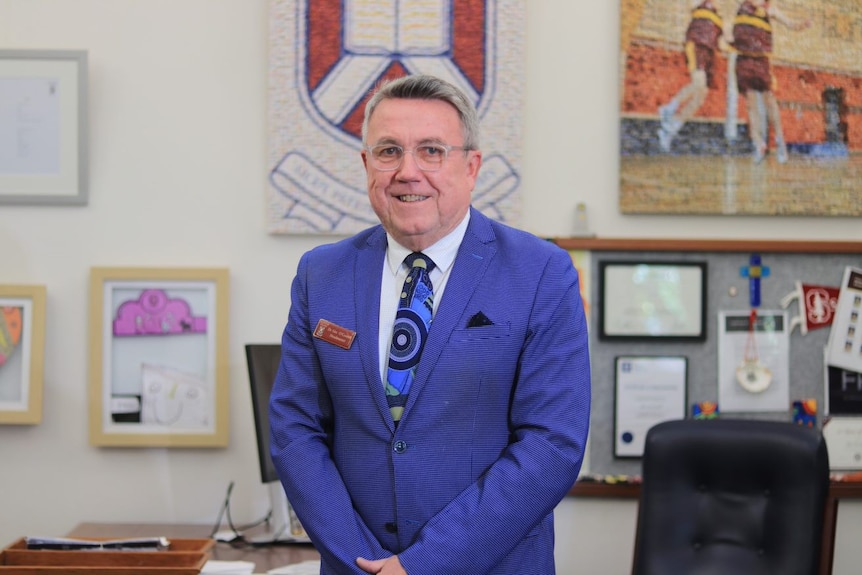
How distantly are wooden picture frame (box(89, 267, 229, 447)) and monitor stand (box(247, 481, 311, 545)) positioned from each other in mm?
241

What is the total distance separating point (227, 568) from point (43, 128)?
3.98 ft

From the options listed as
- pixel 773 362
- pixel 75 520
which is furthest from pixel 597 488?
pixel 75 520

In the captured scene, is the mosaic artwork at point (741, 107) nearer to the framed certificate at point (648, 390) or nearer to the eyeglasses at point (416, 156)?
the framed certificate at point (648, 390)

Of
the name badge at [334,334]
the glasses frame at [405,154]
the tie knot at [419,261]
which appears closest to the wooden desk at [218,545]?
the name badge at [334,334]

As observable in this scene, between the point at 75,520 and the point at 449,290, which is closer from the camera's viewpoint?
the point at 449,290

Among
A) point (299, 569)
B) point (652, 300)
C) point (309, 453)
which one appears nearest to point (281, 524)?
point (299, 569)

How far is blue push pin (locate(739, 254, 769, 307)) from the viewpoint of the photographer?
8.72ft

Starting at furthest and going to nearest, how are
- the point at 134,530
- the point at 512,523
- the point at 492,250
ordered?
1. the point at 134,530
2. the point at 492,250
3. the point at 512,523

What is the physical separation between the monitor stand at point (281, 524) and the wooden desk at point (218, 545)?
0.05 ft

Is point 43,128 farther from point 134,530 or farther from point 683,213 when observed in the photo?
point 683,213

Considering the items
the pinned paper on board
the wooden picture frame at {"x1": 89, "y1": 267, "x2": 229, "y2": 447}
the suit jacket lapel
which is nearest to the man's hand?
the suit jacket lapel

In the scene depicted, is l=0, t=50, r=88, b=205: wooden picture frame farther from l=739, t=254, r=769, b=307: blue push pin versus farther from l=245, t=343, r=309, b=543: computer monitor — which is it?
l=739, t=254, r=769, b=307: blue push pin

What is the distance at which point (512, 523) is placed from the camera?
1.51m

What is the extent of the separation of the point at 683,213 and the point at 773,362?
441 mm
